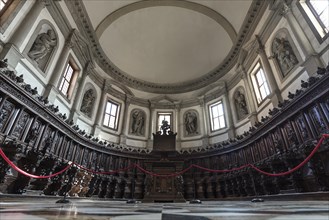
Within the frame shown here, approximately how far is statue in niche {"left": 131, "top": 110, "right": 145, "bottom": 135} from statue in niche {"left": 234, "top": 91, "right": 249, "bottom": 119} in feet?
25.6

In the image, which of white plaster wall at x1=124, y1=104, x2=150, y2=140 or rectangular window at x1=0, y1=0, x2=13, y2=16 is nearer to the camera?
rectangular window at x1=0, y1=0, x2=13, y2=16

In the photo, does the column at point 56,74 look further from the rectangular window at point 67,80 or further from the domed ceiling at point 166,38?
the domed ceiling at point 166,38

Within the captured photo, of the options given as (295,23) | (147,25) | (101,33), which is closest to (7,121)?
(101,33)

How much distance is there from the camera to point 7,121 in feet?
19.1

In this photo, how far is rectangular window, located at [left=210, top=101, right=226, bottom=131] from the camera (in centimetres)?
1422

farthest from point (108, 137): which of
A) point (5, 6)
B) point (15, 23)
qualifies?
point (5, 6)

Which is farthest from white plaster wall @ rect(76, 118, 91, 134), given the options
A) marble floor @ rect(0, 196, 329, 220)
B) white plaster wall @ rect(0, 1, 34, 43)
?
marble floor @ rect(0, 196, 329, 220)

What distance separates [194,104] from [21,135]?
1284cm

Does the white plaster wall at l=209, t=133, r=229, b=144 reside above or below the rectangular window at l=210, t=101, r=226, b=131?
below

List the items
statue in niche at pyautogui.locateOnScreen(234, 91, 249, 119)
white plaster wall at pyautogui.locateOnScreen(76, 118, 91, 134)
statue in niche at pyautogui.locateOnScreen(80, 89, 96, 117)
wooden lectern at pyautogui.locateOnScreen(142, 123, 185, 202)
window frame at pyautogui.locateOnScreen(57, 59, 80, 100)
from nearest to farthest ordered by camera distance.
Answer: wooden lectern at pyautogui.locateOnScreen(142, 123, 185, 202) < window frame at pyautogui.locateOnScreen(57, 59, 80, 100) < white plaster wall at pyautogui.locateOnScreen(76, 118, 91, 134) < statue in niche at pyautogui.locateOnScreen(80, 89, 96, 117) < statue in niche at pyautogui.locateOnScreen(234, 91, 249, 119)

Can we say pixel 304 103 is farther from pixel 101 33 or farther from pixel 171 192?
pixel 101 33

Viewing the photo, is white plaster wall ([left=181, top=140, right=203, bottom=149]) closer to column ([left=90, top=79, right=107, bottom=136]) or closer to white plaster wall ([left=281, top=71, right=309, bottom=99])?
column ([left=90, top=79, right=107, bottom=136])

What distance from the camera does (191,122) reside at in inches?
618

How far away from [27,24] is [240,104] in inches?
503
